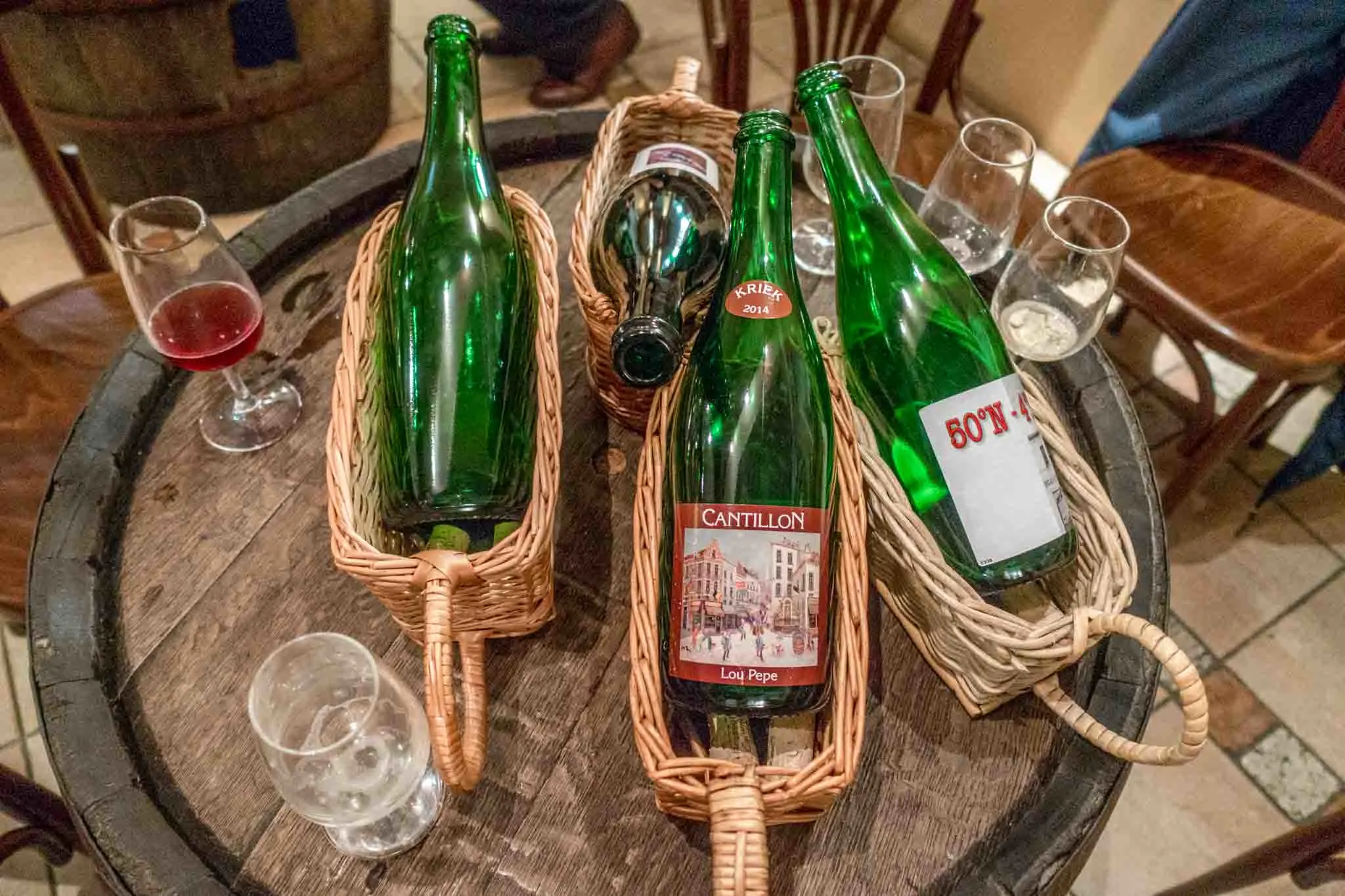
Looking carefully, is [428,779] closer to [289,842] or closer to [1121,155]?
Result: [289,842]

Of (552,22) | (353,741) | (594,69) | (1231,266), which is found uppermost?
(353,741)

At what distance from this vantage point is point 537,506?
0.61 meters

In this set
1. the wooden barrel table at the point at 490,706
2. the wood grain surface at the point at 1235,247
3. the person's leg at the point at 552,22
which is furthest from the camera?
the person's leg at the point at 552,22

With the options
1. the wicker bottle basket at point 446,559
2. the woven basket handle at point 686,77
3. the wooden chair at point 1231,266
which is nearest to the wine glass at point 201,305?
the wicker bottle basket at point 446,559

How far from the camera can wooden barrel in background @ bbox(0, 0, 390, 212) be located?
145 centimetres

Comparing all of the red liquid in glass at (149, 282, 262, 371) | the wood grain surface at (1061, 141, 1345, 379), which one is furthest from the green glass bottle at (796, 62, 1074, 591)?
the wood grain surface at (1061, 141, 1345, 379)

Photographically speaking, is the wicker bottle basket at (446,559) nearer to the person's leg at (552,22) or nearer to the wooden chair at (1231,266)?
the wooden chair at (1231,266)

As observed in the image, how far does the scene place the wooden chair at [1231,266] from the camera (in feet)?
3.87

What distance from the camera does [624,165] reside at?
0.93 metres

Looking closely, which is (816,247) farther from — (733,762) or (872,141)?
(733,762)

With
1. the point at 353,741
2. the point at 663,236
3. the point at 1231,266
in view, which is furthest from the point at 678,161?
the point at 1231,266

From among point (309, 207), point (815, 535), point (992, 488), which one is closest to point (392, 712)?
point (815, 535)

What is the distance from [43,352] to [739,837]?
3.48 feet

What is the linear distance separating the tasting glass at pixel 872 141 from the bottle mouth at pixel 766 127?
0.20 m
